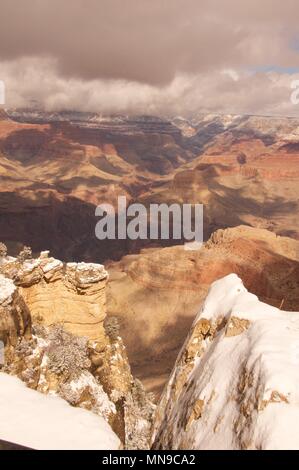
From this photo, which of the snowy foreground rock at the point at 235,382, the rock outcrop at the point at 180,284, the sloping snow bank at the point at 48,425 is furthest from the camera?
the rock outcrop at the point at 180,284

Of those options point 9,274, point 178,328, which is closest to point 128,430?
point 9,274

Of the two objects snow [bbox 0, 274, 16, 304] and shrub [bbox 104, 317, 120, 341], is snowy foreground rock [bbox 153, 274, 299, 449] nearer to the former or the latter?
snow [bbox 0, 274, 16, 304]

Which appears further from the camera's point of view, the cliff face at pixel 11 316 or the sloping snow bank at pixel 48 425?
the cliff face at pixel 11 316

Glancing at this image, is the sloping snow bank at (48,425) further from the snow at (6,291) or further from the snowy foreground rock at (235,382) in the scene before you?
the snow at (6,291)

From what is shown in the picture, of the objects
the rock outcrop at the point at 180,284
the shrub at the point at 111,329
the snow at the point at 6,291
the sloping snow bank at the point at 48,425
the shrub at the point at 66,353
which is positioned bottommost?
the rock outcrop at the point at 180,284

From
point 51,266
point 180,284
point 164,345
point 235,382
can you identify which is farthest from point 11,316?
point 180,284

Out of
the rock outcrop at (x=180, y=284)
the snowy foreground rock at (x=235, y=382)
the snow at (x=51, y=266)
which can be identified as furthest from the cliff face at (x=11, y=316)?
the rock outcrop at (x=180, y=284)

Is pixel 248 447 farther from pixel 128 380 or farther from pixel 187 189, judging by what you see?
pixel 187 189

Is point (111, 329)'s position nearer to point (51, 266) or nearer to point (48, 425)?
point (51, 266)
